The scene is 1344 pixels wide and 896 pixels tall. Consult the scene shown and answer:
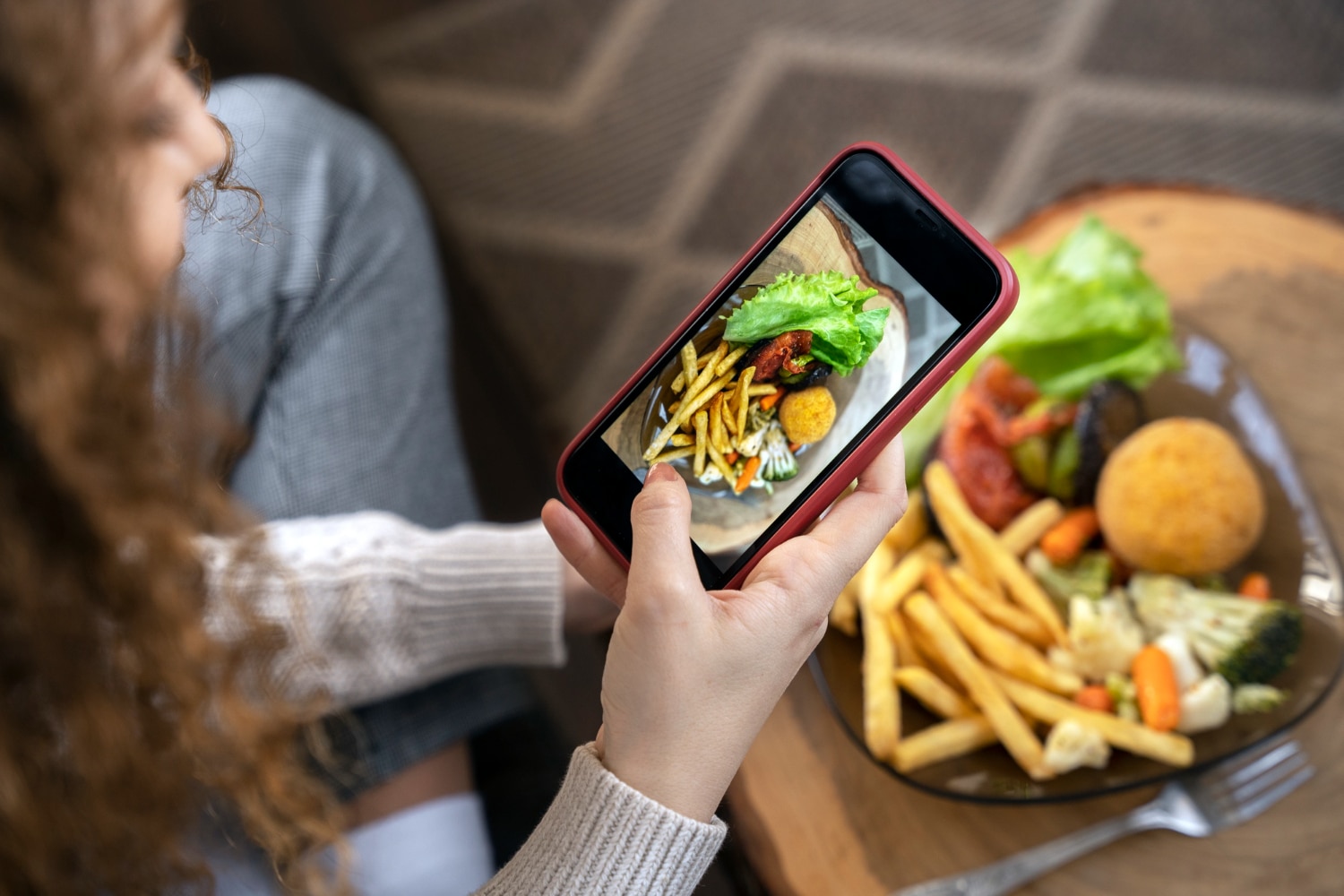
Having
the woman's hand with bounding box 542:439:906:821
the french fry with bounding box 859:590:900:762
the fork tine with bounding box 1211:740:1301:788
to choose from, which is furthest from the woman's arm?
the fork tine with bounding box 1211:740:1301:788

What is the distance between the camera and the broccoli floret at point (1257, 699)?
0.91 meters

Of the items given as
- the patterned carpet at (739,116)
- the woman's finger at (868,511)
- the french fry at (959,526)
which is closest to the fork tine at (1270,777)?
the french fry at (959,526)

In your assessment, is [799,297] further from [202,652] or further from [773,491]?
[202,652]

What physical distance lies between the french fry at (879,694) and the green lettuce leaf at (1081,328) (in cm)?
25

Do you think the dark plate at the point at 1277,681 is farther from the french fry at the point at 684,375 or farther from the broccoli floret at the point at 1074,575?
the french fry at the point at 684,375

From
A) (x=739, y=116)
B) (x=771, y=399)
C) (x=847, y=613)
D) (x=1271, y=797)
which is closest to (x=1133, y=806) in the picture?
(x=1271, y=797)

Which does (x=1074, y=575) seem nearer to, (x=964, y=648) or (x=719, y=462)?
(x=964, y=648)

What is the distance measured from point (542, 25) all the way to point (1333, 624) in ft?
5.68

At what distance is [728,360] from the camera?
717 millimetres

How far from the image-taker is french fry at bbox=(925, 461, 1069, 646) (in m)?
0.96

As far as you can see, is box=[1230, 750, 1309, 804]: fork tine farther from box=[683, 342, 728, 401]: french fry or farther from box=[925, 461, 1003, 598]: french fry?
box=[683, 342, 728, 401]: french fry

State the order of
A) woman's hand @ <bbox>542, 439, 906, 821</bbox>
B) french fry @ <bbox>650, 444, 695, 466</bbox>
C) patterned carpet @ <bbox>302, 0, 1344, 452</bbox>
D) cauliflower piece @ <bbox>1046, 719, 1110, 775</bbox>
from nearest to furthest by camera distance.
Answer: woman's hand @ <bbox>542, 439, 906, 821</bbox> < french fry @ <bbox>650, 444, 695, 466</bbox> < cauliflower piece @ <bbox>1046, 719, 1110, 775</bbox> < patterned carpet @ <bbox>302, 0, 1344, 452</bbox>

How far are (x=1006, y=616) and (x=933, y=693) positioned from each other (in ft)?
0.39

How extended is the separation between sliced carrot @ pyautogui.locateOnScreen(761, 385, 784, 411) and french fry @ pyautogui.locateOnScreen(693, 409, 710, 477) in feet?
0.15
